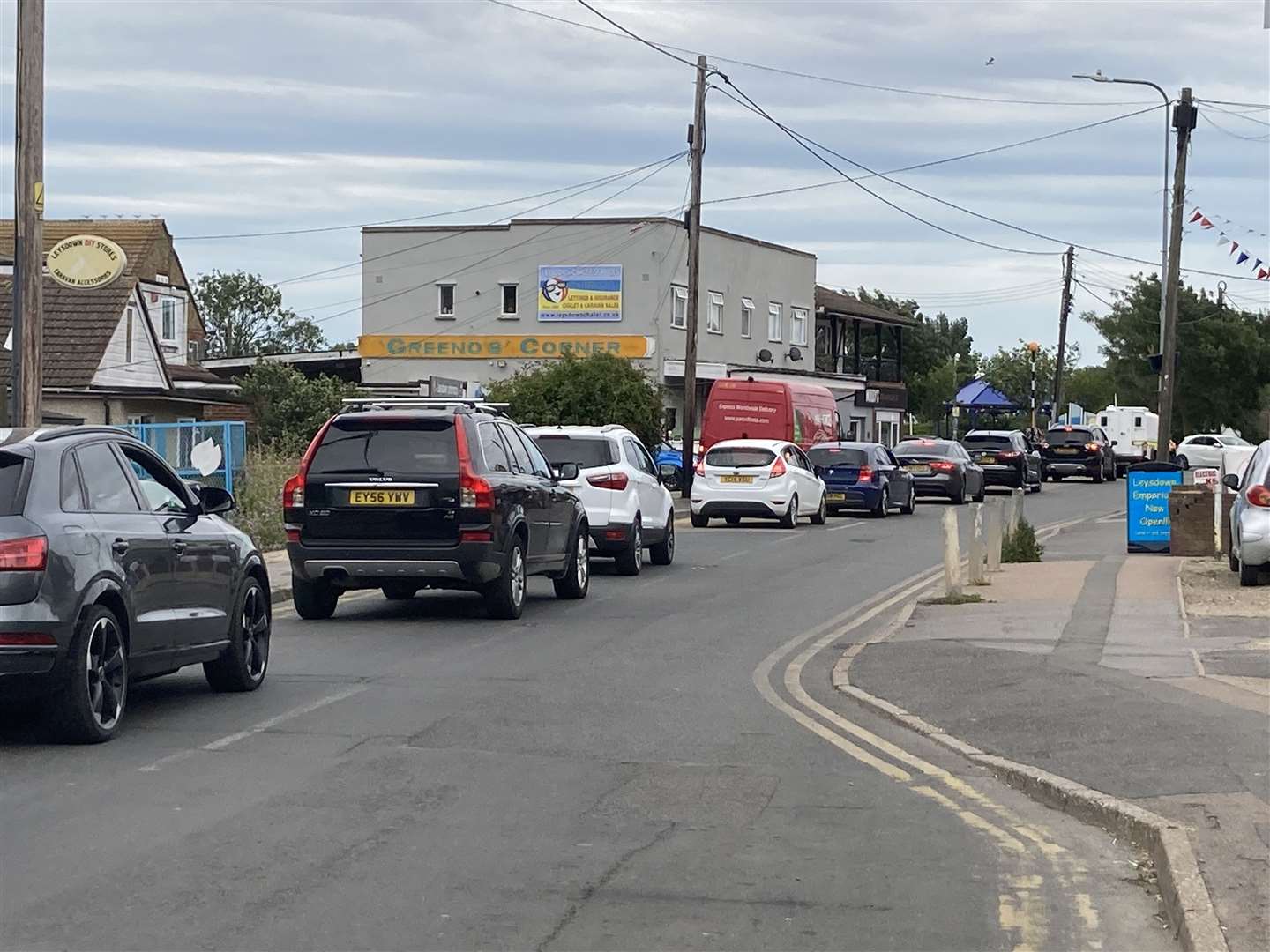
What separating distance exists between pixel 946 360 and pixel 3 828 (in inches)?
4864

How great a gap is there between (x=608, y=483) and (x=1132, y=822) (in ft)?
44.6

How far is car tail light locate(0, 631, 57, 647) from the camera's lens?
8867 mm

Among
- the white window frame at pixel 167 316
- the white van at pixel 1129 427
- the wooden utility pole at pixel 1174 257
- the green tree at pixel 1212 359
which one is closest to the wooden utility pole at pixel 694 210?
the wooden utility pole at pixel 1174 257

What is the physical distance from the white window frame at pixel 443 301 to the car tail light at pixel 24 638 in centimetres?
4708

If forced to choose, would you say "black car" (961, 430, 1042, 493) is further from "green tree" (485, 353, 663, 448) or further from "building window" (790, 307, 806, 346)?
"building window" (790, 307, 806, 346)

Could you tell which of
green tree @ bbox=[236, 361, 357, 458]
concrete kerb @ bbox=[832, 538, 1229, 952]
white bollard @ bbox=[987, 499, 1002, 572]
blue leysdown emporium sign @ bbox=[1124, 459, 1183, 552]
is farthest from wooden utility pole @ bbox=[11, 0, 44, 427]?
green tree @ bbox=[236, 361, 357, 458]

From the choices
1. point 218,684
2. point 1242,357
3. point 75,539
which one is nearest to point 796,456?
point 218,684

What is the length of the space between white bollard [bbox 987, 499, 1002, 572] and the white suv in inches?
163

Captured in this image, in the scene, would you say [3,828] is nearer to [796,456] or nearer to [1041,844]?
[1041,844]

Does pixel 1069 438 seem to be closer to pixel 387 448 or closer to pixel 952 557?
pixel 952 557

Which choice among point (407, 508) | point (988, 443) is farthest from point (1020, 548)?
point (988, 443)

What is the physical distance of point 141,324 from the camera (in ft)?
135

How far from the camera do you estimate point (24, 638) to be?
889 centimetres

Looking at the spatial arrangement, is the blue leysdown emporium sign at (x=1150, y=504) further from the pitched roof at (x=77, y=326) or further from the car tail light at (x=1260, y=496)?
the pitched roof at (x=77, y=326)
